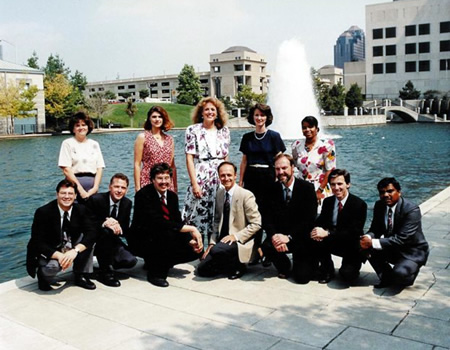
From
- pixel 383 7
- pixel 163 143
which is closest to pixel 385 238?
pixel 163 143

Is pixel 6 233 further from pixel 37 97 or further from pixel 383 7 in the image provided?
pixel 383 7

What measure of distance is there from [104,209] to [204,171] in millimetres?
1229

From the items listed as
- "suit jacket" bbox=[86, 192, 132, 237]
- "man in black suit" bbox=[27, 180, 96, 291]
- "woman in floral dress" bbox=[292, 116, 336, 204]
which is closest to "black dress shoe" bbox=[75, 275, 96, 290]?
"man in black suit" bbox=[27, 180, 96, 291]

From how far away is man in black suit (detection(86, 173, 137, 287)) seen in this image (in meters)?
5.35

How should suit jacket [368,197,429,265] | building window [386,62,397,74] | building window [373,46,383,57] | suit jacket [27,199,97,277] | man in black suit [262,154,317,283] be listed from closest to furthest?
suit jacket [368,197,429,265], suit jacket [27,199,97,277], man in black suit [262,154,317,283], building window [386,62,397,74], building window [373,46,383,57]

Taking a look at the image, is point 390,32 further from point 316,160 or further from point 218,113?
point 218,113

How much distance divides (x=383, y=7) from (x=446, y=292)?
7858cm

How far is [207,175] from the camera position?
5988 millimetres

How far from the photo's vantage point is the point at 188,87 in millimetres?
87875

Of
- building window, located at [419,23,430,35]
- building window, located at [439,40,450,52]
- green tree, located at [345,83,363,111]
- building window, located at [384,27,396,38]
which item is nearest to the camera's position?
green tree, located at [345,83,363,111]

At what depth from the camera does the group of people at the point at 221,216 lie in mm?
4980

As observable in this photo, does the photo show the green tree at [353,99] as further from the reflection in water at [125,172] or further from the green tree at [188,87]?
the reflection in water at [125,172]

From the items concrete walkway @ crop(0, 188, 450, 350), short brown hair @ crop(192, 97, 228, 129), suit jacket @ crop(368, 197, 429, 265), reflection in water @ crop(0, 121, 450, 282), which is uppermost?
short brown hair @ crop(192, 97, 228, 129)

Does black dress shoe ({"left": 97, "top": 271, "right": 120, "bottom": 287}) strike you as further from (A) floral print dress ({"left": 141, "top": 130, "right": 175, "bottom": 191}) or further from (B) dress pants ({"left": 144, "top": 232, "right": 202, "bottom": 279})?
(A) floral print dress ({"left": 141, "top": 130, "right": 175, "bottom": 191})
